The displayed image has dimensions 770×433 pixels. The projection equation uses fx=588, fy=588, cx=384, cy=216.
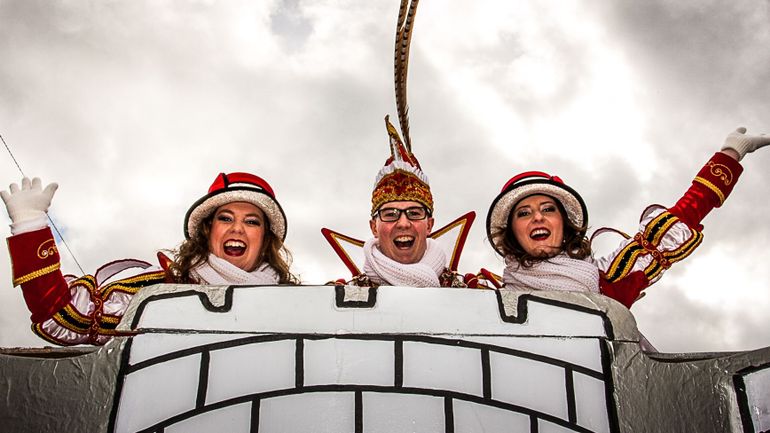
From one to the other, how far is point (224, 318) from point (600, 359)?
81 centimetres

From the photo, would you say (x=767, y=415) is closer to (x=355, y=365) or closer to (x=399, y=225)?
(x=355, y=365)

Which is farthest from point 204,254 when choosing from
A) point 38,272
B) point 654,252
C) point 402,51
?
point 654,252

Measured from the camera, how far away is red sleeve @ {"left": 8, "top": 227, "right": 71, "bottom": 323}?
72.6 inches

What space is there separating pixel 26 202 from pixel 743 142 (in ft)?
8.81

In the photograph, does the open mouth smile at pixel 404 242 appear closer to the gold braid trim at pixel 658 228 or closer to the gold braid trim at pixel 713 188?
the gold braid trim at pixel 658 228

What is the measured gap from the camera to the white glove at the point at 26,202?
1902 mm

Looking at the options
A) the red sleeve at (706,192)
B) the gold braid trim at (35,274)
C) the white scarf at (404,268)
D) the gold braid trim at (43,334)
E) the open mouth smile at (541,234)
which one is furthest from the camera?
the red sleeve at (706,192)

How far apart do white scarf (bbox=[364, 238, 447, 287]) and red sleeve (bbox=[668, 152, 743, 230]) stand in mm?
937

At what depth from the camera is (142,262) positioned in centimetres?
236

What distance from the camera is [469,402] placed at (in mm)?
1207

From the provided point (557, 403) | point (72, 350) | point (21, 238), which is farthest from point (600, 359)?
point (21, 238)

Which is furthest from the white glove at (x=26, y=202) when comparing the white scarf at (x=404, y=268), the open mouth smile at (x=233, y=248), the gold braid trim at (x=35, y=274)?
the white scarf at (x=404, y=268)

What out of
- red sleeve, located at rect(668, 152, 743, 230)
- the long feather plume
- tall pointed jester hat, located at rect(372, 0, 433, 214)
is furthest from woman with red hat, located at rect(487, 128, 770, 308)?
the long feather plume

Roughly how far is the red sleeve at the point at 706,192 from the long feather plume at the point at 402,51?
1.17 m
